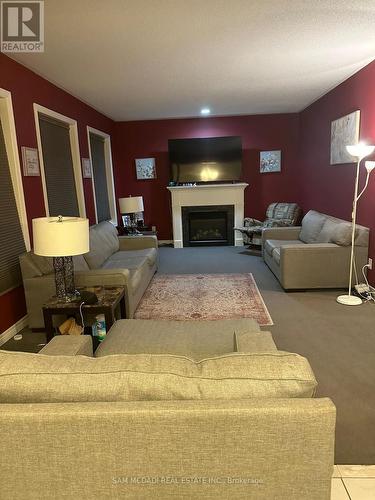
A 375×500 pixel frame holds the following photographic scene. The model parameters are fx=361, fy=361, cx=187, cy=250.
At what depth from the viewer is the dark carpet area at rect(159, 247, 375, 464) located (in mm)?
2027

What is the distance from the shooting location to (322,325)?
3396 millimetres

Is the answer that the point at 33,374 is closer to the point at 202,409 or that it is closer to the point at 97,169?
the point at 202,409

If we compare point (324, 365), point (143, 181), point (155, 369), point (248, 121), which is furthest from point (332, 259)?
point (143, 181)

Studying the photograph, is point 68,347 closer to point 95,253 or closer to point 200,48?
point 95,253

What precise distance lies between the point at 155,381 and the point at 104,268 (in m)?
3.27

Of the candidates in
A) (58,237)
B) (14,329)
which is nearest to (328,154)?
(58,237)

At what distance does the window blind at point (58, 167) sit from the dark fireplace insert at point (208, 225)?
8.85ft

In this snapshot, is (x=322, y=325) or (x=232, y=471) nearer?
(x=232, y=471)

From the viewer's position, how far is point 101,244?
15.3ft

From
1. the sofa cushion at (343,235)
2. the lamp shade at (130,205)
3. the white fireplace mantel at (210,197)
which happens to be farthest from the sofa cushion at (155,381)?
the white fireplace mantel at (210,197)

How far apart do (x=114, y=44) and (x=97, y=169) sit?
3391mm

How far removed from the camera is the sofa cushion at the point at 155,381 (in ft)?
3.63

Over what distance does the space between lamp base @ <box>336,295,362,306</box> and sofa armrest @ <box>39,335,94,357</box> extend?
2927 mm

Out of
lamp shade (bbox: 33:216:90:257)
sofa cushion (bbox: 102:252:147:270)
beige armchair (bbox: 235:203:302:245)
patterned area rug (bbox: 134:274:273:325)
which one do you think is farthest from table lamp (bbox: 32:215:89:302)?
beige armchair (bbox: 235:203:302:245)
